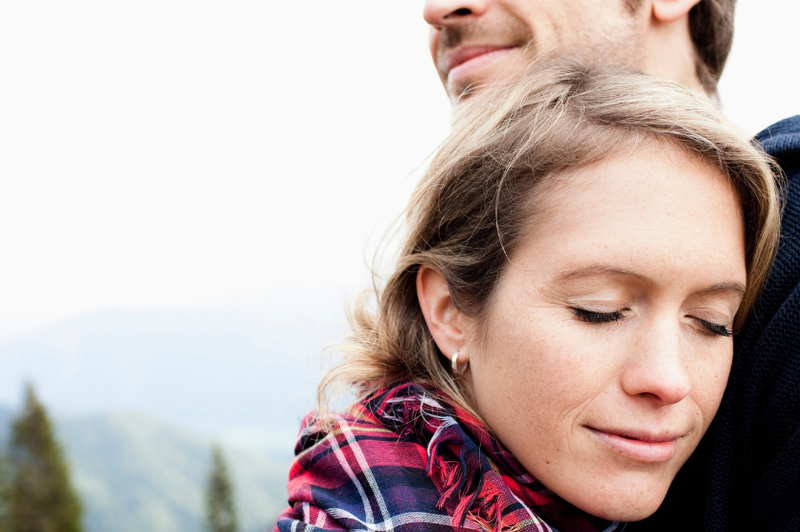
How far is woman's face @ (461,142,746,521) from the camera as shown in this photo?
5.32 ft

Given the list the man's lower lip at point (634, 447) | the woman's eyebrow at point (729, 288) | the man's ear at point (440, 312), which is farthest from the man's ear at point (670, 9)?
the man's lower lip at point (634, 447)

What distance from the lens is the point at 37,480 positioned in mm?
21625

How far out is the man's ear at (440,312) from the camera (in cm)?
199

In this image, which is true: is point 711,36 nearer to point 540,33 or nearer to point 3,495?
point 540,33

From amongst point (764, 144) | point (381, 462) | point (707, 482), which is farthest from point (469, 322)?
point (764, 144)

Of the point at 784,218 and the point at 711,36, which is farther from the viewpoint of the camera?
the point at 711,36

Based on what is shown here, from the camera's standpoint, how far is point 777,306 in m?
1.76

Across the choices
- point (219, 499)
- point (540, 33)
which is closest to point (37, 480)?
point (219, 499)

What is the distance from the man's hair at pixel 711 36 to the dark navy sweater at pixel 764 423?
1.27m

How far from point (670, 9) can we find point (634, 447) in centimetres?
199

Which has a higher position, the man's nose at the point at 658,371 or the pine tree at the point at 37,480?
the man's nose at the point at 658,371

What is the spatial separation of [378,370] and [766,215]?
1306 millimetres

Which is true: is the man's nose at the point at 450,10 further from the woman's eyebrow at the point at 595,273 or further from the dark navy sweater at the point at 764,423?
the woman's eyebrow at the point at 595,273

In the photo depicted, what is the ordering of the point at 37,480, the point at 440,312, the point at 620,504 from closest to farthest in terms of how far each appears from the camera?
the point at 620,504
the point at 440,312
the point at 37,480
